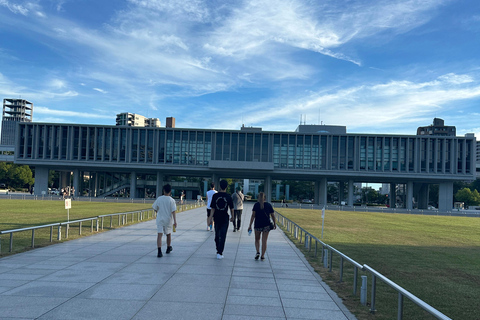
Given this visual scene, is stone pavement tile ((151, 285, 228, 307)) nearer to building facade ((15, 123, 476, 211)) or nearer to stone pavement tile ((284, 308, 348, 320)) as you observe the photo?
stone pavement tile ((284, 308, 348, 320))

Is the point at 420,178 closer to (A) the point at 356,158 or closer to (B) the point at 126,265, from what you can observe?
(A) the point at 356,158

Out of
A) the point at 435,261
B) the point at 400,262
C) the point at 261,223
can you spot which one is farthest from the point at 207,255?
the point at 435,261

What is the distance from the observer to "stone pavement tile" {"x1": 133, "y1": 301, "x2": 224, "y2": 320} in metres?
5.78

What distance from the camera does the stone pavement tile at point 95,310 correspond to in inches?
222

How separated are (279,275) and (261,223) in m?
1.75

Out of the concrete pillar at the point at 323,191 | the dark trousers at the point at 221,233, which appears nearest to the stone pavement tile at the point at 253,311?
the dark trousers at the point at 221,233

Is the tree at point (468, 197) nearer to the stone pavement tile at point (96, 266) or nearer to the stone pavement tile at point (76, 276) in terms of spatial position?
the stone pavement tile at point (96, 266)

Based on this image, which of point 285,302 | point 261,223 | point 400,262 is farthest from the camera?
point 400,262

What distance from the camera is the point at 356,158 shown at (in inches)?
3115

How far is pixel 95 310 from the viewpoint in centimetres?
595

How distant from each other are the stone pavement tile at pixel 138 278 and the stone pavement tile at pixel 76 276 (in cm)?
21

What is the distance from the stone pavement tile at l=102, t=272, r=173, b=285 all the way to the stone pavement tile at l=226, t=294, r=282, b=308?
176 cm

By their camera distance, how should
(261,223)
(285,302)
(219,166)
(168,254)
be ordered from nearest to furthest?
Answer: (285,302), (261,223), (168,254), (219,166)

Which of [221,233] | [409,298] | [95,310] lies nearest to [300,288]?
[409,298]
